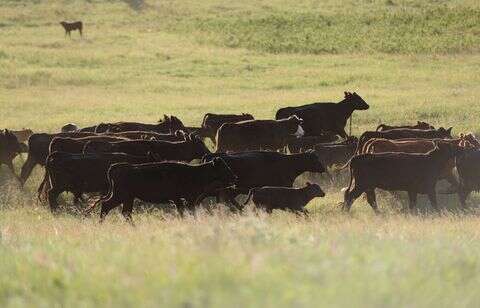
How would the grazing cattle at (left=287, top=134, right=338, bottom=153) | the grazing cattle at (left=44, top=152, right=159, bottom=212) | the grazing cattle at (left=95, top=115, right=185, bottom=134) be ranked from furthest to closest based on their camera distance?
the grazing cattle at (left=95, top=115, right=185, bottom=134) → the grazing cattle at (left=287, top=134, right=338, bottom=153) → the grazing cattle at (left=44, top=152, right=159, bottom=212)

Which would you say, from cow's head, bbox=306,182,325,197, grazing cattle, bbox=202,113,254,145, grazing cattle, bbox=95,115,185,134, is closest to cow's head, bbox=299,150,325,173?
cow's head, bbox=306,182,325,197

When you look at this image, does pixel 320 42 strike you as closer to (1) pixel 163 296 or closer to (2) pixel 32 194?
(2) pixel 32 194

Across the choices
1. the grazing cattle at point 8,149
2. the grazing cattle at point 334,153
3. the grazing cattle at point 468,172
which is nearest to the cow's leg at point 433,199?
the grazing cattle at point 468,172

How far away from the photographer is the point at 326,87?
1289 inches

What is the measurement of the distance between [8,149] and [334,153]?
686cm

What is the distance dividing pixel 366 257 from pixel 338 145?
37.3 ft

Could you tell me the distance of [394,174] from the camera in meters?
14.0

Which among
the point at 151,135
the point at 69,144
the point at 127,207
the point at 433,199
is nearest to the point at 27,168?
the point at 69,144

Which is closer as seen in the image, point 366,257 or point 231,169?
point 366,257

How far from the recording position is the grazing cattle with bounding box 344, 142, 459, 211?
1398cm

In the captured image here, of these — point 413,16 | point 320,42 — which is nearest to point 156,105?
point 320,42

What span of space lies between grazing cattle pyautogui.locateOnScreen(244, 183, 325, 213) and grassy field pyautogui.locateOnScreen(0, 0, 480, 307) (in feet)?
1.07

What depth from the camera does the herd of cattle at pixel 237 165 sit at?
1305cm

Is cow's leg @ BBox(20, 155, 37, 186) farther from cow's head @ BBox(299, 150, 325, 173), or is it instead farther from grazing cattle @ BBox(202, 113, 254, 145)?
cow's head @ BBox(299, 150, 325, 173)
